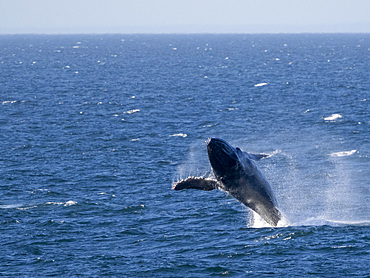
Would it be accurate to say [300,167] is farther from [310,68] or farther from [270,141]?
[310,68]

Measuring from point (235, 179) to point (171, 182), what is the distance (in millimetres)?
19354

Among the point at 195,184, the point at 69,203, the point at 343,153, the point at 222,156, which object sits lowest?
the point at 69,203

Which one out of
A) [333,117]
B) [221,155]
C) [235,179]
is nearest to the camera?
[221,155]

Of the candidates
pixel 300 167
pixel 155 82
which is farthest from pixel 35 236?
pixel 155 82

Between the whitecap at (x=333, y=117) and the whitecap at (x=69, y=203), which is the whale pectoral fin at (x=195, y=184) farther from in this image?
the whitecap at (x=333, y=117)

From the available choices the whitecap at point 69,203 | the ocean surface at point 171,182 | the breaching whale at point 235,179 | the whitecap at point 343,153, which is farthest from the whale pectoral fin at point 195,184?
the whitecap at point 343,153

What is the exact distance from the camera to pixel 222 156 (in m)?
25.2

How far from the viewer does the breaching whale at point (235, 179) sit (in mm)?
25109

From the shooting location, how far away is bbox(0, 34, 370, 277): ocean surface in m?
29.4

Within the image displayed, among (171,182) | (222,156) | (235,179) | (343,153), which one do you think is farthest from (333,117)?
(222,156)

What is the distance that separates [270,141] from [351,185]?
15.2 metres

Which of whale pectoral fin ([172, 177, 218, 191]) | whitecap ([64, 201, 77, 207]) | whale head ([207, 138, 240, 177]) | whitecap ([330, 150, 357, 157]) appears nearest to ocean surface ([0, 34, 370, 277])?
whitecap ([64, 201, 77, 207])

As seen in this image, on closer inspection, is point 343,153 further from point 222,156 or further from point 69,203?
point 222,156

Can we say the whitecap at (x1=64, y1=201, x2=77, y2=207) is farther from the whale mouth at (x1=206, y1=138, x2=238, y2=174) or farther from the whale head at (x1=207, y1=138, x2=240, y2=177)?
the whale mouth at (x1=206, y1=138, x2=238, y2=174)
